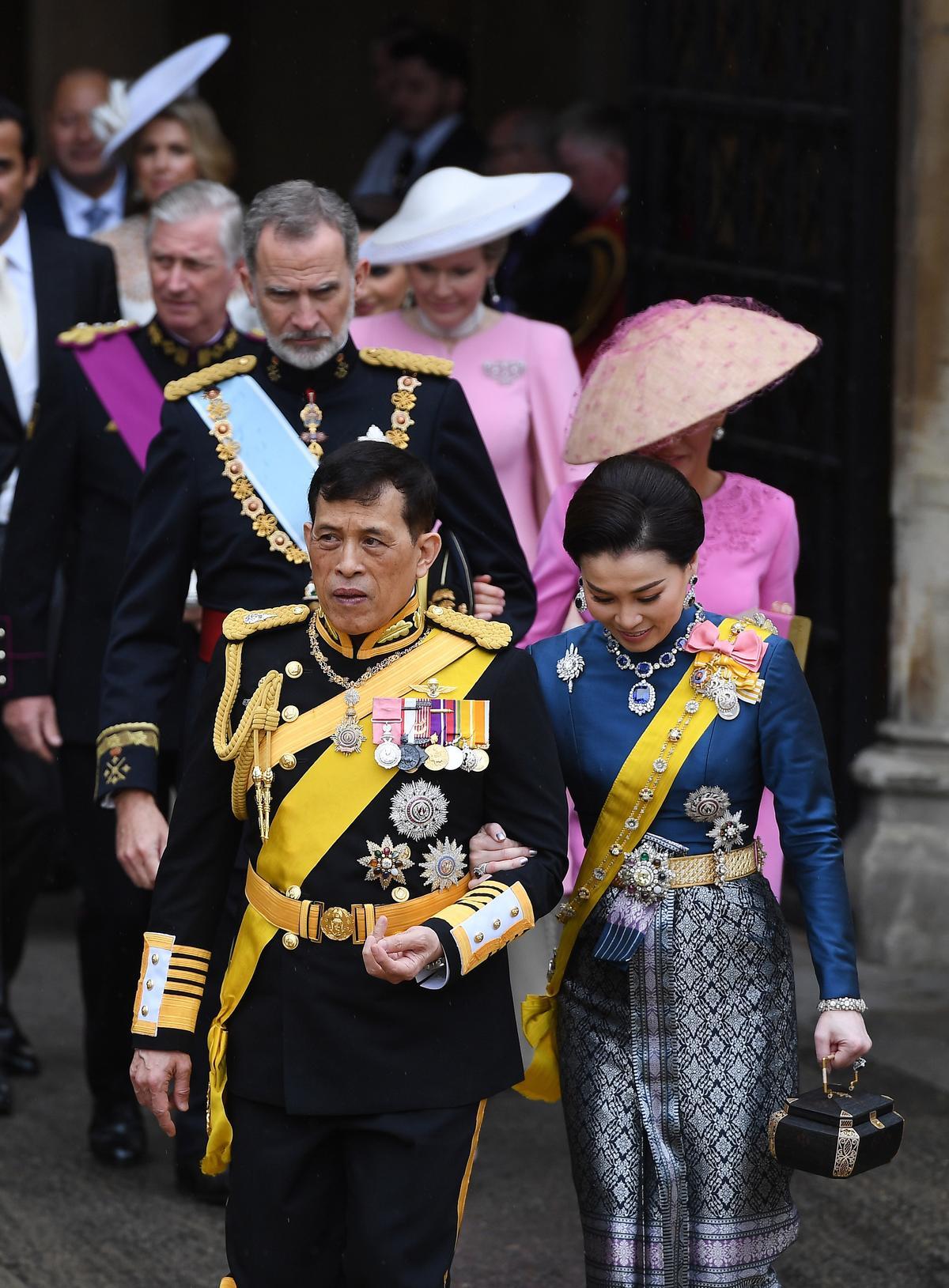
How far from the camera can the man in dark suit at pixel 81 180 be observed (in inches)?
301

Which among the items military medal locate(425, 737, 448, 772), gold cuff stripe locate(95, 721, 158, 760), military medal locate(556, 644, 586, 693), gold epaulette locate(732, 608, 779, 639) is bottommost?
gold cuff stripe locate(95, 721, 158, 760)

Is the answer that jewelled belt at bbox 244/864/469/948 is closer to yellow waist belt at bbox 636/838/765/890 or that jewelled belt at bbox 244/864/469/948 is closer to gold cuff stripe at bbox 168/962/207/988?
gold cuff stripe at bbox 168/962/207/988

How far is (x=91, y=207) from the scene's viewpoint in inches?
302

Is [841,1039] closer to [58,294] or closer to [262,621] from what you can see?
[262,621]

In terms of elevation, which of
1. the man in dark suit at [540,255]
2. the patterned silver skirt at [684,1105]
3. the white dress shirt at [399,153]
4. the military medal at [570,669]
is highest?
the white dress shirt at [399,153]

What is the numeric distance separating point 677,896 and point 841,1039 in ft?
1.10

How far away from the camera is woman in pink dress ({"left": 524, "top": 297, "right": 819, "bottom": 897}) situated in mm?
4250

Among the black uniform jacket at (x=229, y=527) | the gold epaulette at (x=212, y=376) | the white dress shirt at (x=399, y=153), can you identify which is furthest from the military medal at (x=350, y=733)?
the white dress shirt at (x=399, y=153)

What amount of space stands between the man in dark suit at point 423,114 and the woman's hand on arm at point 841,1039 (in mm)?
4939

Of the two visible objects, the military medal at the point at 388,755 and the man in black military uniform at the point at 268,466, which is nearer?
the military medal at the point at 388,755

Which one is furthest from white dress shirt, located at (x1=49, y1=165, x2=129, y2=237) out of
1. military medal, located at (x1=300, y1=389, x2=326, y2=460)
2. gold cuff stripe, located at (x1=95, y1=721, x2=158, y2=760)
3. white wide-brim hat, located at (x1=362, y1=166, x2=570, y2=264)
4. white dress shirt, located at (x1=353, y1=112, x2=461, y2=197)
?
gold cuff stripe, located at (x1=95, y1=721, x2=158, y2=760)

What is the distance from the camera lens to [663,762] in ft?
12.1

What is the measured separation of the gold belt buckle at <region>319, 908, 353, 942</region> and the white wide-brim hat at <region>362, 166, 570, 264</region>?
2.35 metres

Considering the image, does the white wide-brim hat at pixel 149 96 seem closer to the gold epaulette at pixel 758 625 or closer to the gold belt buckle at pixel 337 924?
the gold epaulette at pixel 758 625
